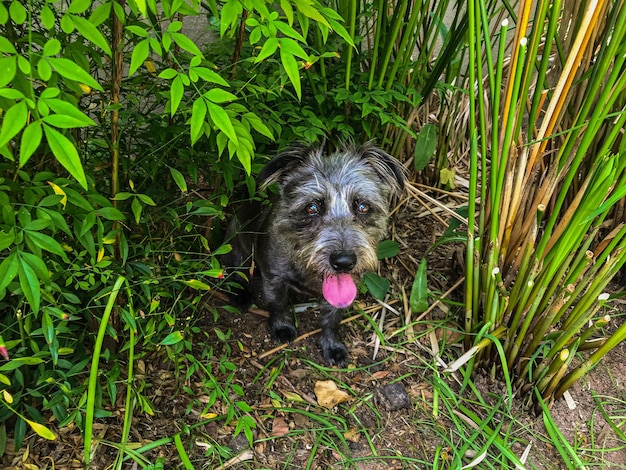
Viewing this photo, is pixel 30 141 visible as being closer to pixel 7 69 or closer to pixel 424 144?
pixel 7 69

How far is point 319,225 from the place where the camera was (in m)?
2.70

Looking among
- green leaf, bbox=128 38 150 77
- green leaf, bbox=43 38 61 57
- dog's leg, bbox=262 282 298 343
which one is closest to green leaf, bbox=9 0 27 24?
green leaf, bbox=43 38 61 57

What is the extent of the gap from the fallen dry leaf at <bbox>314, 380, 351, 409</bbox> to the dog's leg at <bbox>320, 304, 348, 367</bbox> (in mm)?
174

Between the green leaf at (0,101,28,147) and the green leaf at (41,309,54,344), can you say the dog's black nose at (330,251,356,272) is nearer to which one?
the green leaf at (41,309,54,344)

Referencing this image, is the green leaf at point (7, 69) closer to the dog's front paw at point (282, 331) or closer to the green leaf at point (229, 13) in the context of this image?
the green leaf at point (229, 13)

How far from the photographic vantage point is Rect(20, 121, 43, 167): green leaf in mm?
996

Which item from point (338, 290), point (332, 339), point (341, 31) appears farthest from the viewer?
point (332, 339)

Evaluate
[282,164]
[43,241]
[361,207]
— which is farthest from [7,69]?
[361,207]

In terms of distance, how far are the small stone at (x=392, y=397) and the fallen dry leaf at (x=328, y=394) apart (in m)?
0.16

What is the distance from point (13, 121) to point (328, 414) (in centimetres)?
193

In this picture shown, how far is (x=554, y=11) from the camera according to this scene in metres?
1.90

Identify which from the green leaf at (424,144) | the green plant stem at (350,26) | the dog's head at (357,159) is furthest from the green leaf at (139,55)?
the green leaf at (424,144)

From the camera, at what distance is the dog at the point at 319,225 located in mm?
2578

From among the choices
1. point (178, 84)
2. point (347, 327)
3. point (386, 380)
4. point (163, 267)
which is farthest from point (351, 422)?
point (178, 84)
